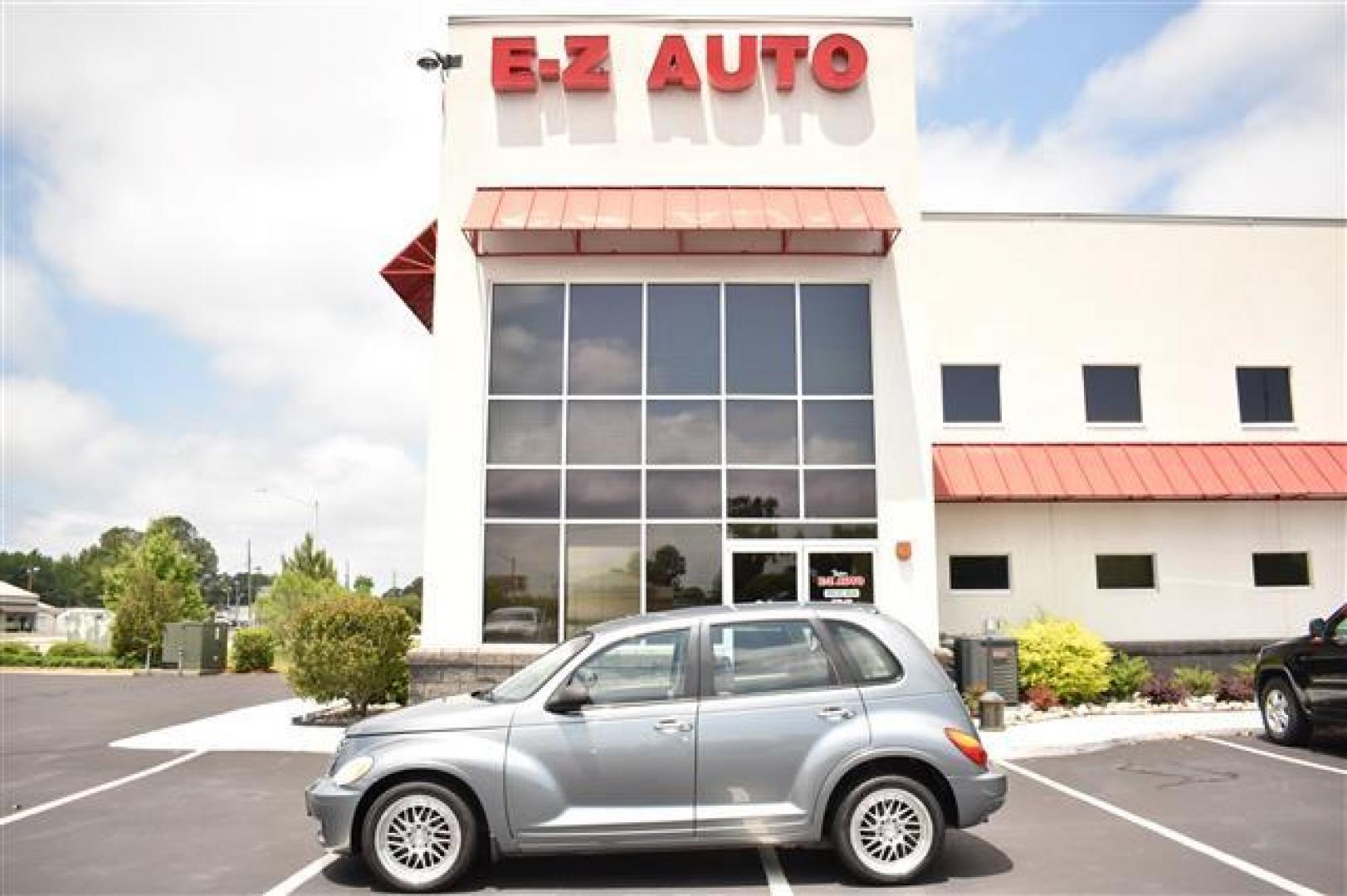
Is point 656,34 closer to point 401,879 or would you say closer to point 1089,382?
point 1089,382

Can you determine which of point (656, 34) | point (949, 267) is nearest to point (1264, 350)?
point (949, 267)

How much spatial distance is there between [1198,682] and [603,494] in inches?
375

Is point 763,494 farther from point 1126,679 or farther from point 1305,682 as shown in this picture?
point 1305,682

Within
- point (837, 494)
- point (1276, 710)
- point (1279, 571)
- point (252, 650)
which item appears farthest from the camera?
point (252, 650)

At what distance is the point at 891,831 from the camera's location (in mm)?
6348

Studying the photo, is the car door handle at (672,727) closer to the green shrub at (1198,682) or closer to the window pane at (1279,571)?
the green shrub at (1198,682)

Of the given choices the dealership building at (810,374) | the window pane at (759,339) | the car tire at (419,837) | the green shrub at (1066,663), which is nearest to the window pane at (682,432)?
the dealership building at (810,374)

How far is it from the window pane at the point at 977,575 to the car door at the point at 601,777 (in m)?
11.1

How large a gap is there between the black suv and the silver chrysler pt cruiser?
6.28 m

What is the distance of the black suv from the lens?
10.4m

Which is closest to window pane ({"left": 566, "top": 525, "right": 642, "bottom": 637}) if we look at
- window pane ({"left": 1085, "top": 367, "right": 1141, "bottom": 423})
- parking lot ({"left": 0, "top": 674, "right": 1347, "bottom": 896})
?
parking lot ({"left": 0, "top": 674, "right": 1347, "bottom": 896})

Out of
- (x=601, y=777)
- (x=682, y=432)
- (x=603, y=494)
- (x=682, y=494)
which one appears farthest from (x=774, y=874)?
(x=682, y=432)

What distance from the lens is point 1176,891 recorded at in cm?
618

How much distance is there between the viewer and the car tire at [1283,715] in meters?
11.0
